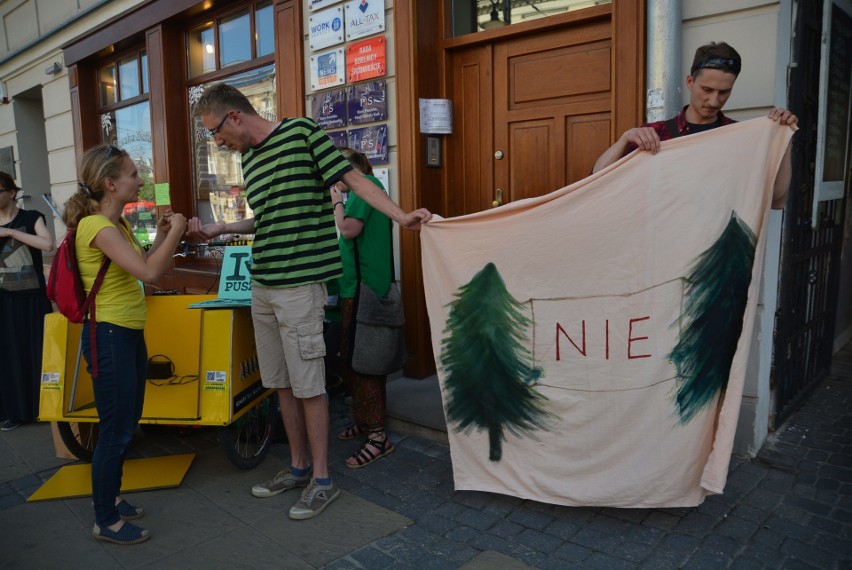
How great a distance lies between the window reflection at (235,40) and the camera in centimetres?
661

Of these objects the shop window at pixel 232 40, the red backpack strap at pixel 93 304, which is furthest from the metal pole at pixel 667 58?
the shop window at pixel 232 40

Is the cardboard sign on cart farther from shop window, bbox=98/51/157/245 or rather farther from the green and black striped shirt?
shop window, bbox=98/51/157/245

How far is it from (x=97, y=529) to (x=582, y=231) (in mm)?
2657

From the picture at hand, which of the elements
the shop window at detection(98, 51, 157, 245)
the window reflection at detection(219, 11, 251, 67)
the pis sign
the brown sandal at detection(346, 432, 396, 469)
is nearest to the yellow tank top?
the pis sign

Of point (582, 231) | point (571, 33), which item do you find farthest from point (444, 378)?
point (571, 33)

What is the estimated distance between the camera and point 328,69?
5.44 metres

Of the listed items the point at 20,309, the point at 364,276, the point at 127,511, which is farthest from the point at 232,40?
the point at 127,511

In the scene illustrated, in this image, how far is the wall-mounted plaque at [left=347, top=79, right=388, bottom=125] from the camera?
16.5 ft

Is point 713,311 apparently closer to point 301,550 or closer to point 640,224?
point 640,224

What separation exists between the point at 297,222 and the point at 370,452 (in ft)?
4.98

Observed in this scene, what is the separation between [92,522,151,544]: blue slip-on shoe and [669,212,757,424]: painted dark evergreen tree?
99.5 inches

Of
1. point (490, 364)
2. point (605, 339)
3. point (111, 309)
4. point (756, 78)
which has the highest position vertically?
point (756, 78)

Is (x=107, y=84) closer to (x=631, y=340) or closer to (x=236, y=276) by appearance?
(x=236, y=276)

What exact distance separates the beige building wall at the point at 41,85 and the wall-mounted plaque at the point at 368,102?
4142 millimetres
